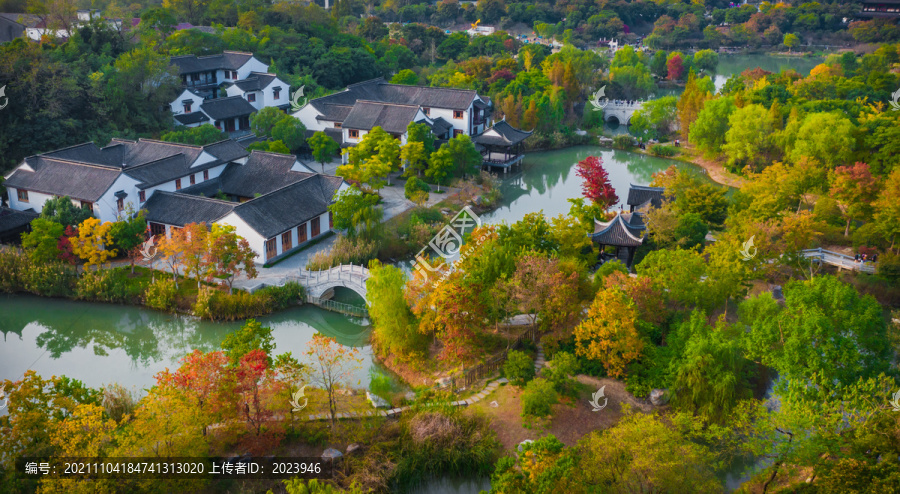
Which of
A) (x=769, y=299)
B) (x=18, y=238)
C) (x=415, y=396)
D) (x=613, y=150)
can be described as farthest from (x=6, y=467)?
(x=613, y=150)

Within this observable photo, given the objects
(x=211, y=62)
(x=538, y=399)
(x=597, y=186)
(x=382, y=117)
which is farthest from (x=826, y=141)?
(x=211, y=62)

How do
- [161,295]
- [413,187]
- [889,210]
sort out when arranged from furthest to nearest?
[413,187] < [889,210] < [161,295]

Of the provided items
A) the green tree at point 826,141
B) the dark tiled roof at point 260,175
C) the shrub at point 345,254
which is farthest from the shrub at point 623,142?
the shrub at point 345,254

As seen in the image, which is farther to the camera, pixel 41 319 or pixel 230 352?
pixel 41 319

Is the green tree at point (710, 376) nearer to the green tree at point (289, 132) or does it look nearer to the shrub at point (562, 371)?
the shrub at point (562, 371)

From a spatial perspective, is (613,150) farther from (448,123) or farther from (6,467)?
(6,467)

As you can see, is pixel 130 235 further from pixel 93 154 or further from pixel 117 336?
pixel 93 154
